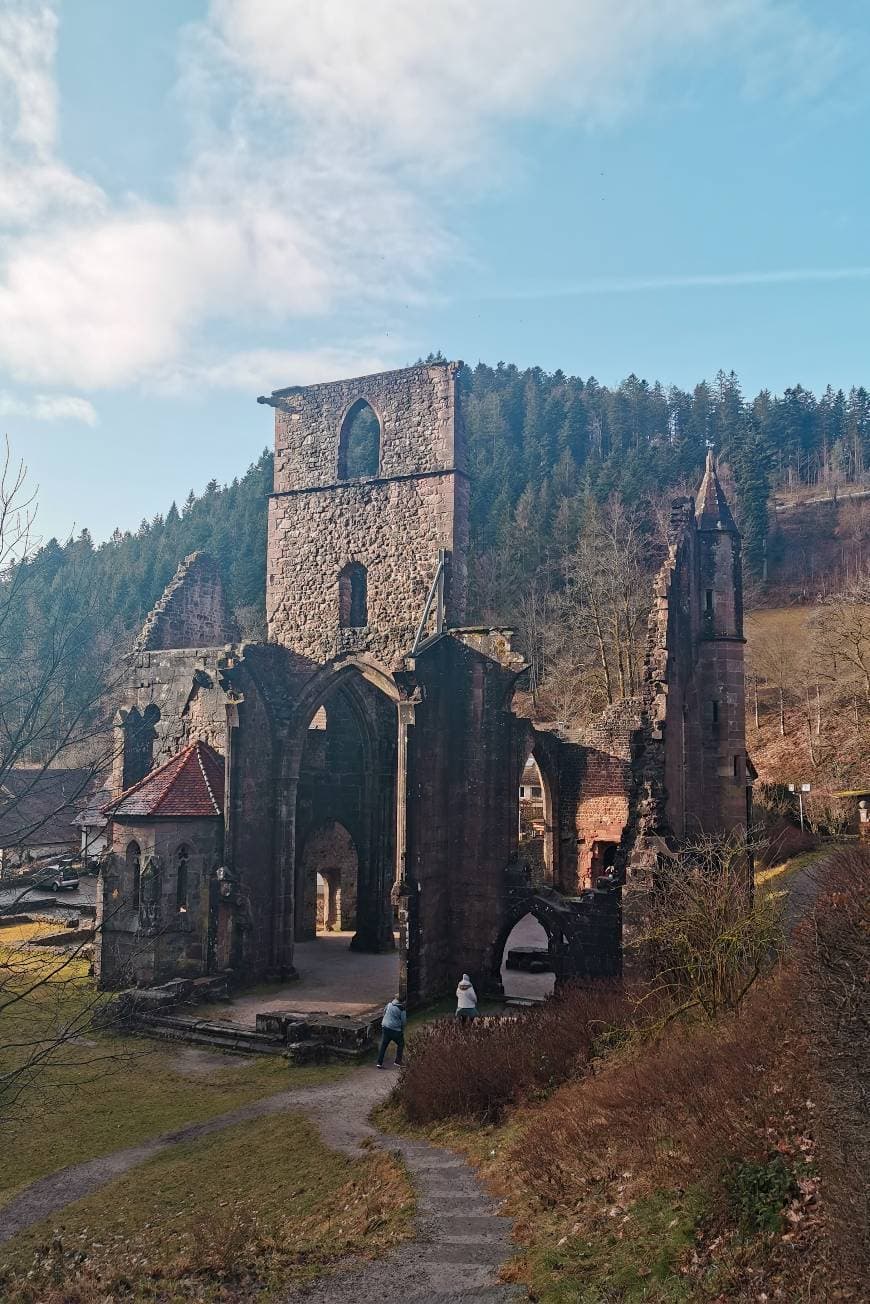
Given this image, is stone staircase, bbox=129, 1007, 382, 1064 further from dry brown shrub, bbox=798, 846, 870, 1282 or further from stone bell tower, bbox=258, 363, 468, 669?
dry brown shrub, bbox=798, 846, 870, 1282

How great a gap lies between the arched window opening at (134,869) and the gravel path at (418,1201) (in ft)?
22.6

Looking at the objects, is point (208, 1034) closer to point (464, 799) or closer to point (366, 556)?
point (464, 799)

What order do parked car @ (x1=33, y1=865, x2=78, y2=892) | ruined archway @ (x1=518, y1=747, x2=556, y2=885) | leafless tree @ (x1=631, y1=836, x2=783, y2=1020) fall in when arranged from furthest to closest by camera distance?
parked car @ (x1=33, y1=865, x2=78, y2=892) → ruined archway @ (x1=518, y1=747, x2=556, y2=885) → leafless tree @ (x1=631, y1=836, x2=783, y2=1020)

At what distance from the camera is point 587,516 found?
55.3 meters

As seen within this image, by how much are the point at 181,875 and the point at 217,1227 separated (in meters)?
10.9

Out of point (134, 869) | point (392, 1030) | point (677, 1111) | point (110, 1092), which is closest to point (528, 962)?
point (392, 1030)

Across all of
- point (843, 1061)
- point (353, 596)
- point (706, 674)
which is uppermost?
point (353, 596)

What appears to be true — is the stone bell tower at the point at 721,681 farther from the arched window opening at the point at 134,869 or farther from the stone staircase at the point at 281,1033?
the arched window opening at the point at 134,869

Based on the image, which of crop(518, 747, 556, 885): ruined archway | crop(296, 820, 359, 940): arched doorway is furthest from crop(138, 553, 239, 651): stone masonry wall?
crop(518, 747, 556, 885): ruined archway

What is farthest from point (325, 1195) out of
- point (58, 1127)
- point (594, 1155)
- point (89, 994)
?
point (89, 994)

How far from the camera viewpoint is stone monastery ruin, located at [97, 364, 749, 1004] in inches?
673

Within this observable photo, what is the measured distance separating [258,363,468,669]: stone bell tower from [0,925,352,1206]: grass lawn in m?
8.94

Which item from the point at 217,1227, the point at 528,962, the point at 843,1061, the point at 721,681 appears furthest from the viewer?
the point at 528,962

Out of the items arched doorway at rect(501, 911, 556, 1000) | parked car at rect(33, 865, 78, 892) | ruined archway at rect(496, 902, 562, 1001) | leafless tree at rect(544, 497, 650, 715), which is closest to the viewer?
ruined archway at rect(496, 902, 562, 1001)
